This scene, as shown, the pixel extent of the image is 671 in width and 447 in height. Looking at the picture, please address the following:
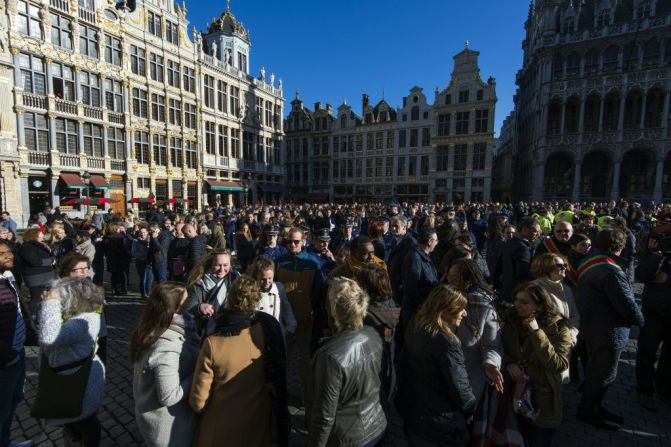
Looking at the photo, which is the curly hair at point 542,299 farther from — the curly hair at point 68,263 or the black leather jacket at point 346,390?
the curly hair at point 68,263

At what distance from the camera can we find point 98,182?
21188mm

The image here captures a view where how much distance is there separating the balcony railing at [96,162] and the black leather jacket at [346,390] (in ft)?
82.1

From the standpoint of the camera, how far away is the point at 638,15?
2852cm

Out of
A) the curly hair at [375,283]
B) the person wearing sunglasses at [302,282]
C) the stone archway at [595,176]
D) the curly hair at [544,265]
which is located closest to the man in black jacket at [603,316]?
the curly hair at [544,265]

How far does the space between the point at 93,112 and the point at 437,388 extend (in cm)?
2630

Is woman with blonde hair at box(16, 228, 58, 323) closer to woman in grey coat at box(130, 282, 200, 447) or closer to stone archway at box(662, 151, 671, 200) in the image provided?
woman in grey coat at box(130, 282, 200, 447)

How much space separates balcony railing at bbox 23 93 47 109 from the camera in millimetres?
18156

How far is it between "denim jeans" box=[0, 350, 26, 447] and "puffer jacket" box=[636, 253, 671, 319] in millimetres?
6268

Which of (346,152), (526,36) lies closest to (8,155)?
(346,152)

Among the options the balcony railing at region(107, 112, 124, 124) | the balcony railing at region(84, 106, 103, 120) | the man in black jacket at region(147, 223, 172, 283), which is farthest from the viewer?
the balcony railing at region(107, 112, 124, 124)

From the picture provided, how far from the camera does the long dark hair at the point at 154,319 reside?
2.14m

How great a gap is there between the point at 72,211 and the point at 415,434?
81.1ft

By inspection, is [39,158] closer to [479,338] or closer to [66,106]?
[66,106]

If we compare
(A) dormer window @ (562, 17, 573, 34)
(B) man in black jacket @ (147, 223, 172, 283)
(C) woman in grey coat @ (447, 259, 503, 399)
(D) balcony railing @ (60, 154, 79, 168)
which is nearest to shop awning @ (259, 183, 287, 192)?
(D) balcony railing @ (60, 154, 79, 168)
